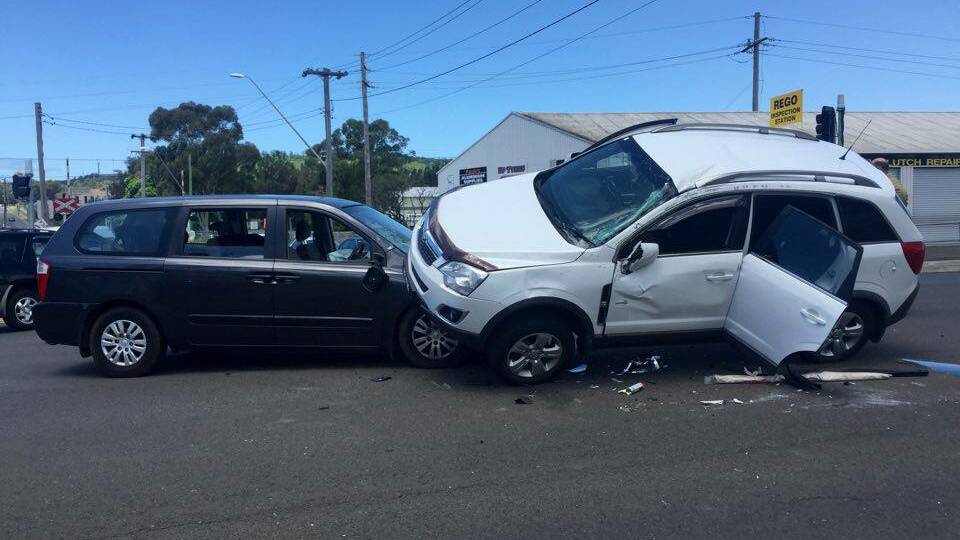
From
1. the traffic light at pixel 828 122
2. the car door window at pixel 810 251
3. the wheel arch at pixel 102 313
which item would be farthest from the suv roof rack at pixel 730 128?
the traffic light at pixel 828 122

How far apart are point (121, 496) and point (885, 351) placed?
7.12 m

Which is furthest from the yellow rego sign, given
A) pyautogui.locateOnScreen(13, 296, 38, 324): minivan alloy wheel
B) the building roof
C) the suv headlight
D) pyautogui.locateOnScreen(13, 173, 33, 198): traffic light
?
pyautogui.locateOnScreen(13, 173, 33, 198): traffic light

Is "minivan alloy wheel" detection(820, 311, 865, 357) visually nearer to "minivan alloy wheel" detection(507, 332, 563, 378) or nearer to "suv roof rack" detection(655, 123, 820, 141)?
"suv roof rack" detection(655, 123, 820, 141)

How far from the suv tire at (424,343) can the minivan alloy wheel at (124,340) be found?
2415 mm

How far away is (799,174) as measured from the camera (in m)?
6.55

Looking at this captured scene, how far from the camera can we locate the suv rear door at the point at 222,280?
702 cm

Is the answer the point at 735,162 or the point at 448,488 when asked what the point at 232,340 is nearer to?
the point at 448,488

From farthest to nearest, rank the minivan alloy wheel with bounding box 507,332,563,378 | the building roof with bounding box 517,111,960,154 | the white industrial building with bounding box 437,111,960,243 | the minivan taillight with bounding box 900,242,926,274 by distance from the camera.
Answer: the building roof with bounding box 517,111,960,154
the white industrial building with bounding box 437,111,960,243
the minivan taillight with bounding box 900,242,926,274
the minivan alloy wheel with bounding box 507,332,563,378

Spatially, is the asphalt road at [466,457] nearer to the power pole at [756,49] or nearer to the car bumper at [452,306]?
the car bumper at [452,306]

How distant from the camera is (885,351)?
786 centimetres

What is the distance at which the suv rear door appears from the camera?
7023mm

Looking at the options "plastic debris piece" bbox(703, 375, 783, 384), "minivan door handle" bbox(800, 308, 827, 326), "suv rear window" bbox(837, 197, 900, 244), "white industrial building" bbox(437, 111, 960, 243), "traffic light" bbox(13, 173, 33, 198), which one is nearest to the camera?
"minivan door handle" bbox(800, 308, 827, 326)

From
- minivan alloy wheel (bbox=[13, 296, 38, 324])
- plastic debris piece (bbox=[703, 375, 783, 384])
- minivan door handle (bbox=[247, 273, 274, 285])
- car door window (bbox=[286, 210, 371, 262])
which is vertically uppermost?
car door window (bbox=[286, 210, 371, 262])

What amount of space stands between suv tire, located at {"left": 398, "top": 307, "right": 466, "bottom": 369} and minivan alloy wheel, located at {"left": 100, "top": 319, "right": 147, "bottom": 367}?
2415 millimetres
